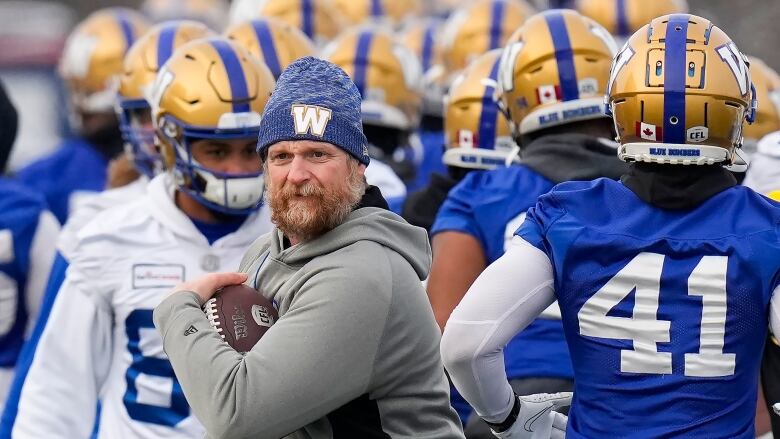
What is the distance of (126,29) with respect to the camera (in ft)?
35.1

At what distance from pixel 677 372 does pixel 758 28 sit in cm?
1301

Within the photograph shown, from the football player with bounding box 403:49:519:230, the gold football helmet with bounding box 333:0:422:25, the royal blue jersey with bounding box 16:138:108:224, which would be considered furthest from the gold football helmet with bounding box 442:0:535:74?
the football player with bounding box 403:49:519:230

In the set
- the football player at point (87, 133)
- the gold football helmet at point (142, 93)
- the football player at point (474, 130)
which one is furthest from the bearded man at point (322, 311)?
the football player at point (87, 133)

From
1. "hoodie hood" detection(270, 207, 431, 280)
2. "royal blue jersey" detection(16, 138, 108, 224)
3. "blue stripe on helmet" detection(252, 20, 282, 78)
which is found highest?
"hoodie hood" detection(270, 207, 431, 280)

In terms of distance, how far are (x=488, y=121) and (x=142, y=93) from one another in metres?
1.53

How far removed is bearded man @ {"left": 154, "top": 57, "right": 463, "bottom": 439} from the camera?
145 inches

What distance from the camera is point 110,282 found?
532cm

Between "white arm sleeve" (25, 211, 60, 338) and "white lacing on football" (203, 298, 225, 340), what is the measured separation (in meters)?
2.78

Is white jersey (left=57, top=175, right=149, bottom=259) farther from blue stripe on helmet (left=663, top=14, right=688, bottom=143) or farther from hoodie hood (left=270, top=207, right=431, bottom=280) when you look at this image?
blue stripe on helmet (left=663, top=14, right=688, bottom=143)

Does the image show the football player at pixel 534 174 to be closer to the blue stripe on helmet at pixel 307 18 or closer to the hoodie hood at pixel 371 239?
the hoodie hood at pixel 371 239

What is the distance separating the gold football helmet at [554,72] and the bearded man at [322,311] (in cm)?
182

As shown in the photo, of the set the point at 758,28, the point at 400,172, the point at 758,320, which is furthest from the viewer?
the point at 758,28

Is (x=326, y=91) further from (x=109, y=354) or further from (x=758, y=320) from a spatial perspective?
(x=109, y=354)

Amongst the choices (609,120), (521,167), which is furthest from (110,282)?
(609,120)
